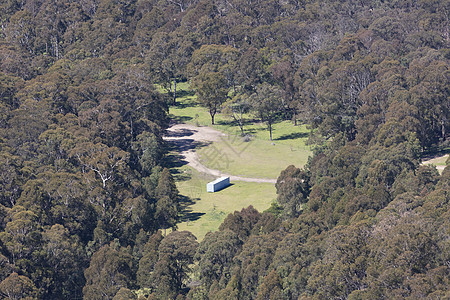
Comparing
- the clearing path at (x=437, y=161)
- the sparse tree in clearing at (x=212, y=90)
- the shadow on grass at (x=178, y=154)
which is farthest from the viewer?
the sparse tree in clearing at (x=212, y=90)

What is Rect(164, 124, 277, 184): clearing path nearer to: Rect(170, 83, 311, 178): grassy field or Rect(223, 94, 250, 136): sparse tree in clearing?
Rect(170, 83, 311, 178): grassy field

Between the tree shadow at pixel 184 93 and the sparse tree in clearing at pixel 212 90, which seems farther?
the tree shadow at pixel 184 93

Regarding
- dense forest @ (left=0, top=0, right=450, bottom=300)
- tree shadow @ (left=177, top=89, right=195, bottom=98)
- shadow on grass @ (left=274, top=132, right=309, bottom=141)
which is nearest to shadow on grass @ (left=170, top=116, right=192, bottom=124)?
dense forest @ (left=0, top=0, right=450, bottom=300)

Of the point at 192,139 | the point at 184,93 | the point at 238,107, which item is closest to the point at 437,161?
the point at 238,107

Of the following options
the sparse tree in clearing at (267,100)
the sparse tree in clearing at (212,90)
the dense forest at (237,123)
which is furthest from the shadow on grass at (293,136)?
the sparse tree in clearing at (212,90)

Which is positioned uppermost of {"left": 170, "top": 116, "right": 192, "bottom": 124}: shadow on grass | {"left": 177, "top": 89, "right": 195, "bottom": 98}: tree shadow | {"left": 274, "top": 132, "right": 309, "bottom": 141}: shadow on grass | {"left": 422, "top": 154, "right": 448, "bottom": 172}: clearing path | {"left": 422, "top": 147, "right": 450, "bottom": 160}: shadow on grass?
{"left": 177, "top": 89, "right": 195, "bottom": 98}: tree shadow

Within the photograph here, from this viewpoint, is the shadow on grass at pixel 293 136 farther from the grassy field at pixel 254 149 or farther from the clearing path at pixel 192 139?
the clearing path at pixel 192 139
